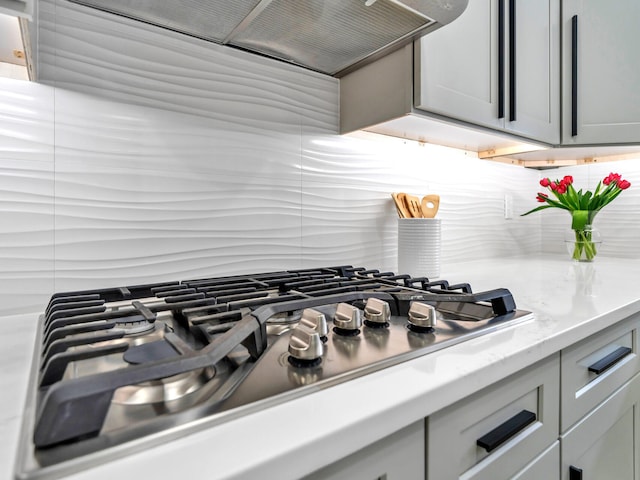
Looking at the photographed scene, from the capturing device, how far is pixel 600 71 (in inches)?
58.9

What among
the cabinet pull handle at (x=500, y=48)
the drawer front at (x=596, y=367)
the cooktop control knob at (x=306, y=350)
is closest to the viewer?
the cooktop control knob at (x=306, y=350)

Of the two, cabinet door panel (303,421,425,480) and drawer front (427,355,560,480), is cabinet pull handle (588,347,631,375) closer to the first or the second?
drawer front (427,355,560,480)

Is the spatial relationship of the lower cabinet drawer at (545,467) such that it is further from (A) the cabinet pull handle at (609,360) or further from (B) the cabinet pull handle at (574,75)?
(B) the cabinet pull handle at (574,75)

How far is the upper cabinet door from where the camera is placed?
1.47 metres

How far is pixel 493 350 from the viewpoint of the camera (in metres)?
0.57

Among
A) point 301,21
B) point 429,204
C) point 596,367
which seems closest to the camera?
point 596,367

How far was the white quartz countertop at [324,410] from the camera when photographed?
31cm

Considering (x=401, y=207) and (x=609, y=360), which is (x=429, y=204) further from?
(x=609, y=360)

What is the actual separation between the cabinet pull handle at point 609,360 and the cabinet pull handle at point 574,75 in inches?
36.4

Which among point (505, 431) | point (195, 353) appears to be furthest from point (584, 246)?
point (195, 353)

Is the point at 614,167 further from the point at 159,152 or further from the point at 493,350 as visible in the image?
the point at 159,152

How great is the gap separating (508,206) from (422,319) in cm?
151

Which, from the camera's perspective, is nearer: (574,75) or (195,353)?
(195,353)

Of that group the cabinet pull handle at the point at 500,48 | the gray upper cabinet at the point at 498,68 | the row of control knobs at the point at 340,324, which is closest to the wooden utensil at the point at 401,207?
the gray upper cabinet at the point at 498,68
